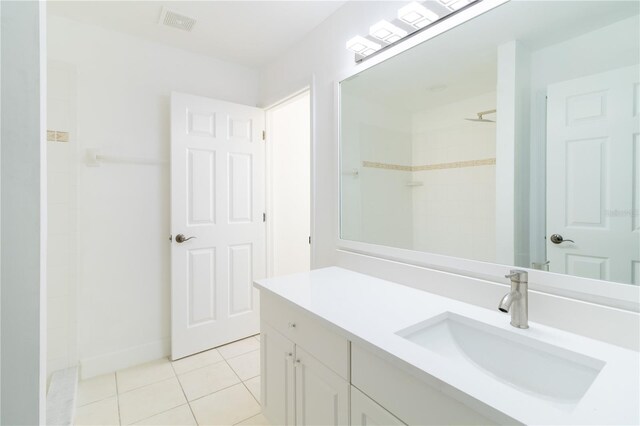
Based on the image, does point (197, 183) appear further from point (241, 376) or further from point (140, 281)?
point (241, 376)

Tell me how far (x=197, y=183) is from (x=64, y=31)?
1263 mm

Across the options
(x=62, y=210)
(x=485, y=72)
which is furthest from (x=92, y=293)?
(x=485, y=72)

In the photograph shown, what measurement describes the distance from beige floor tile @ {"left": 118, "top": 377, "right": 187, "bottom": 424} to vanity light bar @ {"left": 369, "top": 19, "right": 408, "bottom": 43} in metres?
2.33

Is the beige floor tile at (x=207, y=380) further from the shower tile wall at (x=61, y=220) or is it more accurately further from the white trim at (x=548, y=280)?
the white trim at (x=548, y=280)

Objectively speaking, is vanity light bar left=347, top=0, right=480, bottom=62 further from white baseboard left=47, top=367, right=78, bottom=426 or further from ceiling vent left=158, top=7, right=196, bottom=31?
white baseboard left=47, top=367, right=78, bottom=426

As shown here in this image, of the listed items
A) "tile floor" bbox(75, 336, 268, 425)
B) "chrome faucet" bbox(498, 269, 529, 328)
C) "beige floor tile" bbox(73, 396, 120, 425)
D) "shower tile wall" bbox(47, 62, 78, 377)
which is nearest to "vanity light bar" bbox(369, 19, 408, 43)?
"chrome faucet" bbox(498, 269, 529, 328)

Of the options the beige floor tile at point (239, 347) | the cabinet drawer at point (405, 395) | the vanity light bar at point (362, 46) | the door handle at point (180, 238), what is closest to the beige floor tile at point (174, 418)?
the beige floor tile at point (239, 347)

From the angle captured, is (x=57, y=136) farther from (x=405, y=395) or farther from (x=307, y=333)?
(x=405, y=395)

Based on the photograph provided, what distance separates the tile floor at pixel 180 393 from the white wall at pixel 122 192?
0.21 meters

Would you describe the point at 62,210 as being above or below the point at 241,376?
above

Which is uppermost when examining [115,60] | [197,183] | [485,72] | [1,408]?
[115,60]

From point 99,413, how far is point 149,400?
0.81ft

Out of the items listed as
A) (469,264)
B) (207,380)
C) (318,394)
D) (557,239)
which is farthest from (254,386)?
(557,239)

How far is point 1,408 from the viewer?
0.95ft
